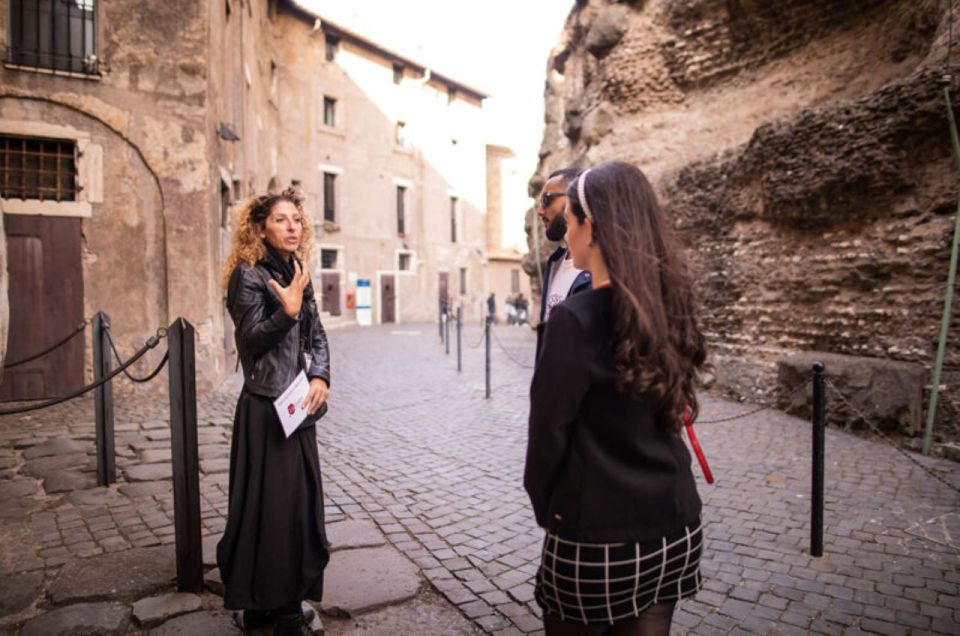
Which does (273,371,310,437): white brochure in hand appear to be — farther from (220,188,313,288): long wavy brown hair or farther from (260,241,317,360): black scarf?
(220,188,313,288): long wavy brown hair

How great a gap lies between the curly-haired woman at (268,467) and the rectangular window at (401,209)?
29808 mm

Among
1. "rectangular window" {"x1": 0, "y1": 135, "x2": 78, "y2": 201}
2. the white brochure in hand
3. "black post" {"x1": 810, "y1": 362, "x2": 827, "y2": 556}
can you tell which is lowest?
"black post" {"x1": 810, "y1": 362, "x2": 827, "y2": 556}

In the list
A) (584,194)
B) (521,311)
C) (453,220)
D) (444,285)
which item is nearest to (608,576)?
(584,194)

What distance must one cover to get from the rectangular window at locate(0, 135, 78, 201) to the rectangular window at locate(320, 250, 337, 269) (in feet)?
65.0

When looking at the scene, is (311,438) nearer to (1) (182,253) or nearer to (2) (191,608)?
(2) (191,608)

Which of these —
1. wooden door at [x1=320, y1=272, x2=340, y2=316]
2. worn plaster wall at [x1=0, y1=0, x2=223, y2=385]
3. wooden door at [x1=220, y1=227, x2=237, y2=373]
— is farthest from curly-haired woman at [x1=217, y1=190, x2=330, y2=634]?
wooden door at [x1=320, y1=272, x2=340, y2=316]

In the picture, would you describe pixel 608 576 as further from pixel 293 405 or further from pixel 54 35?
pixel 54 35

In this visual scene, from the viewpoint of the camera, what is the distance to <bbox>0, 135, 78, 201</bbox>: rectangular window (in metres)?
8.32

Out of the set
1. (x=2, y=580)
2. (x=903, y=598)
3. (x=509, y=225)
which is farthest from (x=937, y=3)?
(x=509, y=225)

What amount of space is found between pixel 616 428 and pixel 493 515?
2.92 metres

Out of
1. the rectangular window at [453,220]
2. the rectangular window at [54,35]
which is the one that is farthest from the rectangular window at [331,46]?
the rectangular window at [54,35]

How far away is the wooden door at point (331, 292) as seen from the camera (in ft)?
92.4

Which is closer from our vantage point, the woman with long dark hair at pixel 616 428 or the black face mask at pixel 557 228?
the woman with long dark hair at pixel 616 428

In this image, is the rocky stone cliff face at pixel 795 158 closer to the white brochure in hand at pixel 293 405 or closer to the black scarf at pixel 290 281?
the black scarf at pixel 290 281
